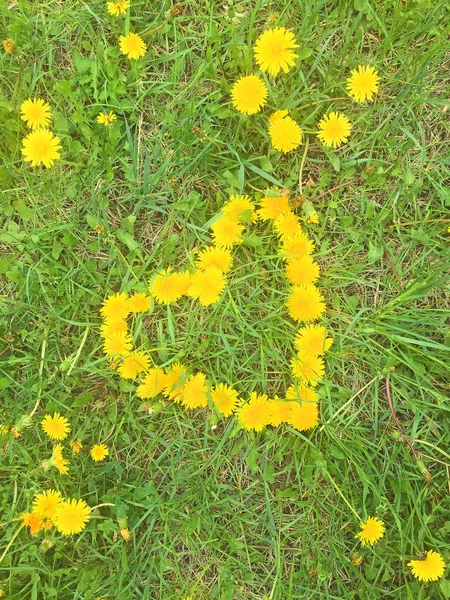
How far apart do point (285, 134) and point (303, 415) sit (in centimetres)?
122

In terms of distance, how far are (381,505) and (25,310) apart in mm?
1815

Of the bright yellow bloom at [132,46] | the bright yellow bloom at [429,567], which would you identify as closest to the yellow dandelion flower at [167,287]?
the bright yellow bloom at [132,46]

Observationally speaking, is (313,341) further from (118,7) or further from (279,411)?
(118,7)

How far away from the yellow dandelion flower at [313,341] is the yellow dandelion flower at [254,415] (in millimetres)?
292

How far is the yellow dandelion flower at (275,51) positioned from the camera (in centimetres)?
233

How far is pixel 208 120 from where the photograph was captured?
2451mm

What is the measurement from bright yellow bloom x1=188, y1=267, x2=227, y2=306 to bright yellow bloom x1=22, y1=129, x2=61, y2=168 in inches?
33.1

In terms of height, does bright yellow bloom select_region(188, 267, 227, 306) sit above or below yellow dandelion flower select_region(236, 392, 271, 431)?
above

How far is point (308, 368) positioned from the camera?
237 cm

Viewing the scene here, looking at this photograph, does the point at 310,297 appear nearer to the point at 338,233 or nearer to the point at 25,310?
the point at 338,233

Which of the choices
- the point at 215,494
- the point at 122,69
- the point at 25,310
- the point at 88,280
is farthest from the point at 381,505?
the point at 122,69

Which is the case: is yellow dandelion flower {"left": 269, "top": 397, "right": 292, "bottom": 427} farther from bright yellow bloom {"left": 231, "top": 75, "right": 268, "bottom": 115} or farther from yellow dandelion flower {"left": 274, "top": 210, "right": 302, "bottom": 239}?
bright yellow bloom {"left": 231, "top": 75, "right": 268, "bottom": 115}

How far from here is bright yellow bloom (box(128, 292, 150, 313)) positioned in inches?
94.8

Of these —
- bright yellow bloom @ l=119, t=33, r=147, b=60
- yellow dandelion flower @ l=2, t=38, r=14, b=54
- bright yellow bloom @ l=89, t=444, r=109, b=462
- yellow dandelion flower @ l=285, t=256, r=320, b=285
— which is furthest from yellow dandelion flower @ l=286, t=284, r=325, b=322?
yellow dandelion flower @ l=2, t=38, r=14, b=54
